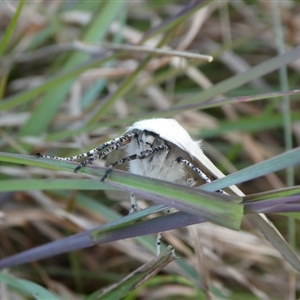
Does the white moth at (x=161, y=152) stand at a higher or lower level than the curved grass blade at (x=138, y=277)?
higher

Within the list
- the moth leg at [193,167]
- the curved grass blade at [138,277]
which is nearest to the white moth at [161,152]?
the moth leg at [193,167]

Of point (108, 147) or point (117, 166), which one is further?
point (117, 166)

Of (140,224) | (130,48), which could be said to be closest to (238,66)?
(130,48)

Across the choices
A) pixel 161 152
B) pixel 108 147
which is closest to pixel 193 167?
pixel 161 152

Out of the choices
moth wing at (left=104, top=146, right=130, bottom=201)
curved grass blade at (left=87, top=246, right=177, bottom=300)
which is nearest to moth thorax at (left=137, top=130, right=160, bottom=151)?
moth wing at (left=104, top=146, right=130, bottom=201)

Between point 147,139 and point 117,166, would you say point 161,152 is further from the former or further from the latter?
point 117,166

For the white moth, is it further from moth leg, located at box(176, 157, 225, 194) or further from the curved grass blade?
the curved grass blade

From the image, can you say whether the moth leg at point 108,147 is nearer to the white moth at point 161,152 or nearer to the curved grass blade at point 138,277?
the white moth at point 161,152

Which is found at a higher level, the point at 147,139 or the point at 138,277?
the point at 147,139

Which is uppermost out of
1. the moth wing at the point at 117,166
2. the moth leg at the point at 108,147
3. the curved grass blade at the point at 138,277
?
the moth leg at the point at 108,147

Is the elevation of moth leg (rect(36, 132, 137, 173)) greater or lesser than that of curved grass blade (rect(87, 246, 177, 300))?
greater
